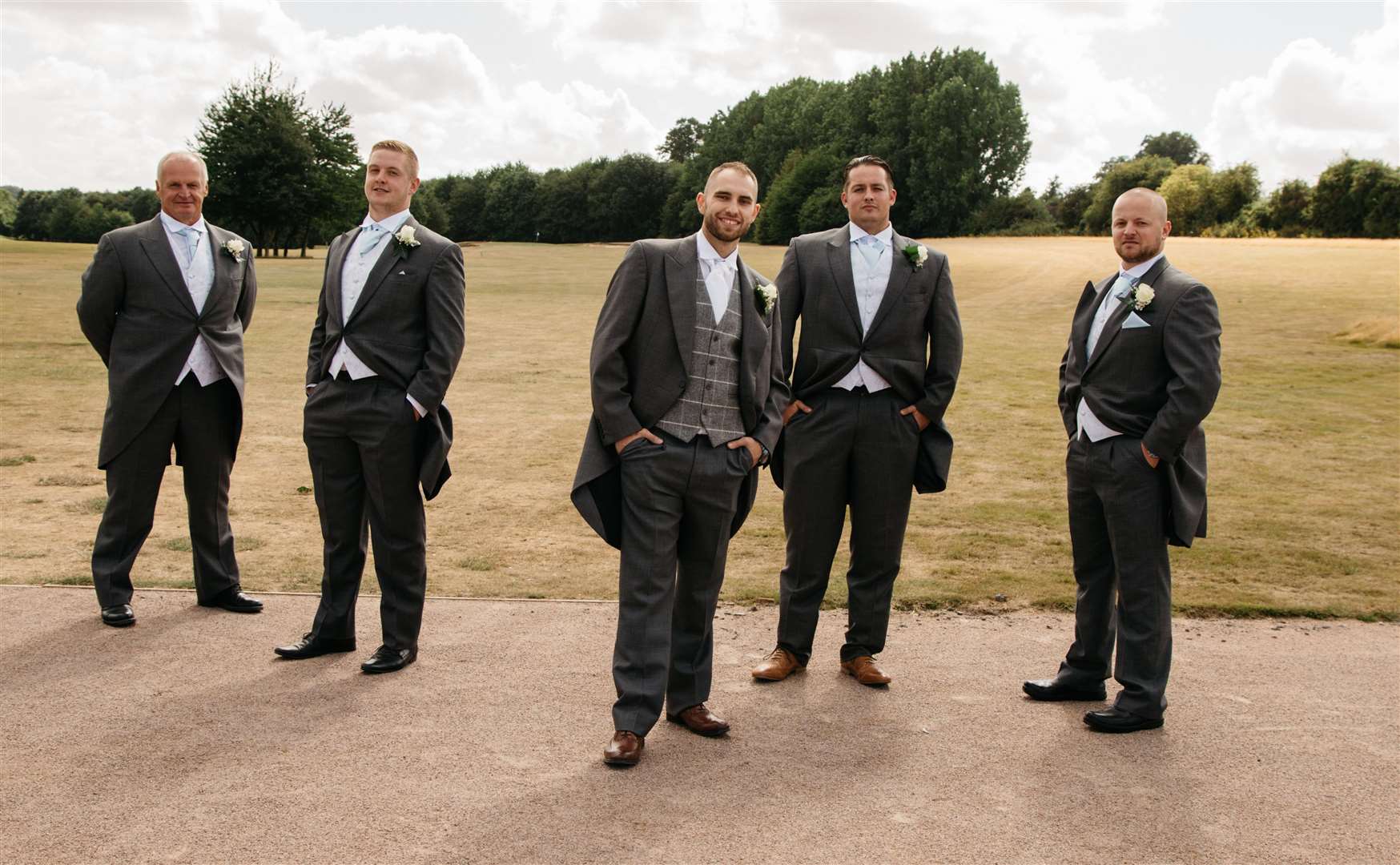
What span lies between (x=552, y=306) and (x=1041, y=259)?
19.8 metres

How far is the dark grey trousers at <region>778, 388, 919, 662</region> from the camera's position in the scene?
561cm

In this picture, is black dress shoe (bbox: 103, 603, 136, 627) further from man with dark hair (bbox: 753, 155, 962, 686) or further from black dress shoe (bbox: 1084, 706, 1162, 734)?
black dress shoe (bbox: 1084, 706, 1162, 734)

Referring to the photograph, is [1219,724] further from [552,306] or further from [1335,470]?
[552,306]

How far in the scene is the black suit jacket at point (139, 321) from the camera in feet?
20.5

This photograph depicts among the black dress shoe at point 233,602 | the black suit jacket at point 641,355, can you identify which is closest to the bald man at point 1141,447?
the black suit jacket at point 641,355

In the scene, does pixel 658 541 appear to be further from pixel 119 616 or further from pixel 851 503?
pixel 119 616

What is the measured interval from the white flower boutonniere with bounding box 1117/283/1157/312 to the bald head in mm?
160

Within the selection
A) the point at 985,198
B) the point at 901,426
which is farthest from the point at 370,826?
the point at 985,198

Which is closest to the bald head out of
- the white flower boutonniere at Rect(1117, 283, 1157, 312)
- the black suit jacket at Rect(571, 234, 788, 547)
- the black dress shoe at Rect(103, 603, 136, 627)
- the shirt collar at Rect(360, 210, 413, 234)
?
the white flower boutonniere at Rect(1117, 283, 1157, 312)

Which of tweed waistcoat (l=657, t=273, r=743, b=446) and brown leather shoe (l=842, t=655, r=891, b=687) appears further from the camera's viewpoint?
brown leather shoe (l=842, t=655, r=891, b=687)

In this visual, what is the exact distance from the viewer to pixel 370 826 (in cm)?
393

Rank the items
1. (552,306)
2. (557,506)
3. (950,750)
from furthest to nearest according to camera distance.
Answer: (552,306), (557,506), (950,750)

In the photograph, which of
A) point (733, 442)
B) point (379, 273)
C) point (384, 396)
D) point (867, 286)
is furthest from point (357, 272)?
point (867, 286)

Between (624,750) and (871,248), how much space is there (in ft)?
8.78
